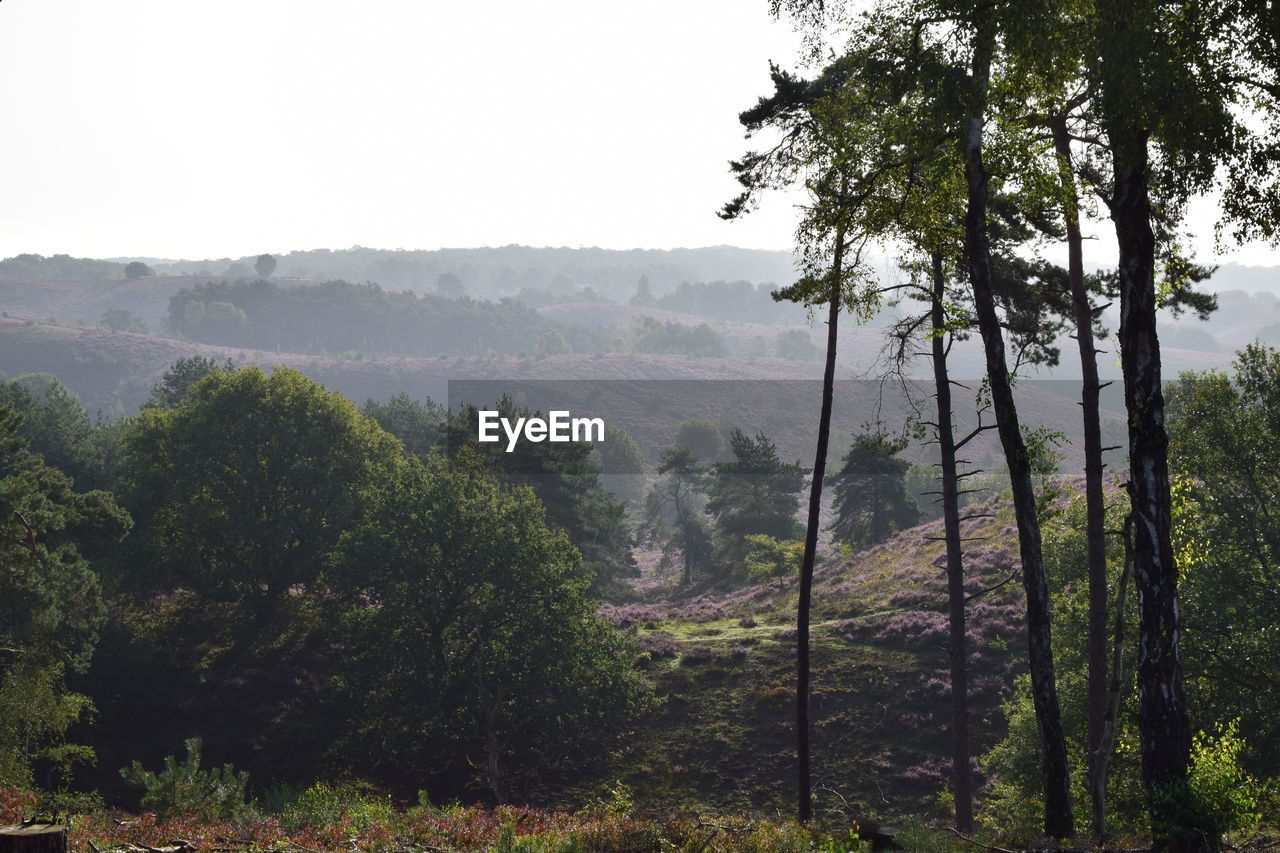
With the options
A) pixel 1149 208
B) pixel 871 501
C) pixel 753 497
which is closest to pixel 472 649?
pixel 1149 208

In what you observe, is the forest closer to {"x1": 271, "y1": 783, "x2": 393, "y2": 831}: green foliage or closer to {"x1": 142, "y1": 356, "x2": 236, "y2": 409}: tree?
{"x1": 271, "y1": 783, "x2": 393, "y2": 831}: green foliage

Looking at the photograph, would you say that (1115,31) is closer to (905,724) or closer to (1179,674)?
(1179,674)

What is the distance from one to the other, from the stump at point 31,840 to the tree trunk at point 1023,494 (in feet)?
39.2

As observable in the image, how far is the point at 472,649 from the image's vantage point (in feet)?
115

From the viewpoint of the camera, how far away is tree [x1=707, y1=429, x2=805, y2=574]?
7000cm

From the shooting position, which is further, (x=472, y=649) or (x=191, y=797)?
(x=472, y=649)

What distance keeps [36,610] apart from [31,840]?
85.7 ft

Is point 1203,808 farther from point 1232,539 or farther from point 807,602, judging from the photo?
point 1232,539

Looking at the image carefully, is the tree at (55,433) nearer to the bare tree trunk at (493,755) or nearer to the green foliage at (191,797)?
the bare tree trunk at (493,755)

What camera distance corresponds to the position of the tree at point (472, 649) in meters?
34.4

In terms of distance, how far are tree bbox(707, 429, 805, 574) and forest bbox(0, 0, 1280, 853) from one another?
0.72 m

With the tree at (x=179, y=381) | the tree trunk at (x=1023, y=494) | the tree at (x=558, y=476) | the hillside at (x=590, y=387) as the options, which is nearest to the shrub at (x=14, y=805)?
the tree trunk at (x=1023, y=494)

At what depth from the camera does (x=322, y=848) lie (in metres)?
14.0

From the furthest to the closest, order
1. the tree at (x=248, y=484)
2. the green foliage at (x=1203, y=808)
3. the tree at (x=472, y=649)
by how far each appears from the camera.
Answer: the tree at (x=248, y=484) < the tree at (x=472, y=649) < the green foliage at (x=1203, y=808)
